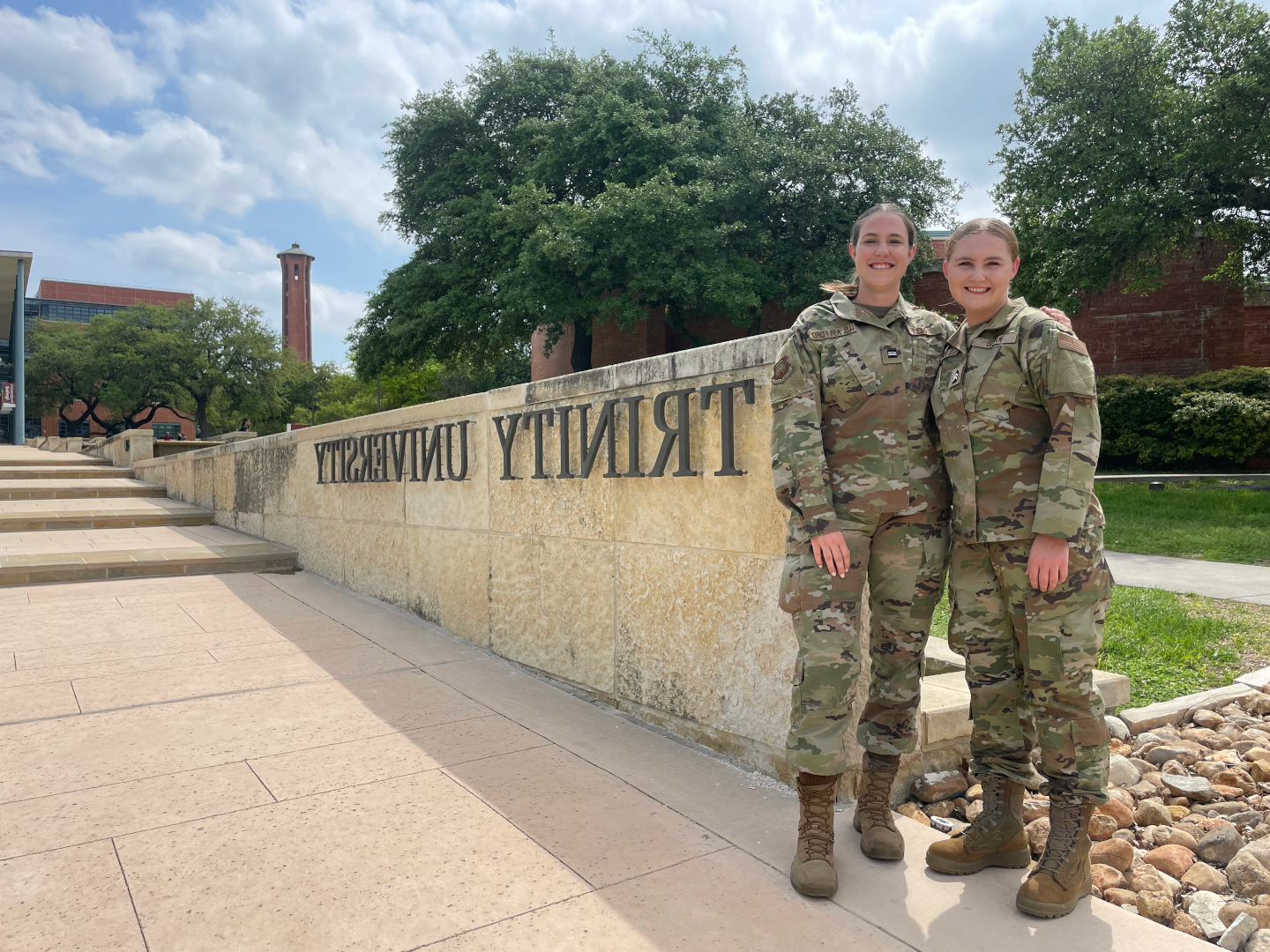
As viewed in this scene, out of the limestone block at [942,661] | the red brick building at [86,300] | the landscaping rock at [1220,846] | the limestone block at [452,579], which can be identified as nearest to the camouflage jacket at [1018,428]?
the landscaping rock at [1220,846]

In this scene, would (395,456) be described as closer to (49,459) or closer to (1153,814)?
(1153,814)

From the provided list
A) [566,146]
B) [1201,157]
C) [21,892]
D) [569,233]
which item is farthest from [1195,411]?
[21,892]

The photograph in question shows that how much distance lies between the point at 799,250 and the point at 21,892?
68.0 feet

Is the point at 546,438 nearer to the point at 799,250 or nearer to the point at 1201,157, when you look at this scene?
the point at 1201,157

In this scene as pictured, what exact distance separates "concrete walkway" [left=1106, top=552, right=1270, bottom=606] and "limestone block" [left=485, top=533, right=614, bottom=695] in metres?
4.22

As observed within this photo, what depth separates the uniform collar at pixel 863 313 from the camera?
7.97ft

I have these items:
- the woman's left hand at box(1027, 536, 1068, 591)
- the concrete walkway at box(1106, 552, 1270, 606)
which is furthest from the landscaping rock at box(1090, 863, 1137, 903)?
the concrete walkway at box(1106, 552, 1270, 606)

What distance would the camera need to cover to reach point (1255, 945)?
2.02 metres

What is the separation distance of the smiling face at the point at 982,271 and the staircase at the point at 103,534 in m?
7.14

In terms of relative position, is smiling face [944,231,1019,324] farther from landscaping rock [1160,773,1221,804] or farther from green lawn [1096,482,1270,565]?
green lawn [1096,482,1270,565]

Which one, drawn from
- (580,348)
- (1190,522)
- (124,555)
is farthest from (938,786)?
(580,348)

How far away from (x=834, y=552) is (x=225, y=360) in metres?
44.6

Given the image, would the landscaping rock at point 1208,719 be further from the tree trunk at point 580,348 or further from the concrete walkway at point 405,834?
the tree trunk at point 580,348

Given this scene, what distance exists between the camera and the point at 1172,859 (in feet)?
8.17
